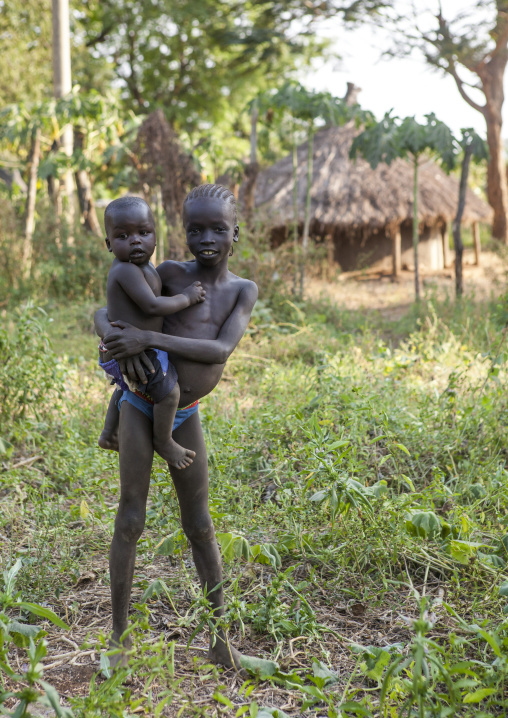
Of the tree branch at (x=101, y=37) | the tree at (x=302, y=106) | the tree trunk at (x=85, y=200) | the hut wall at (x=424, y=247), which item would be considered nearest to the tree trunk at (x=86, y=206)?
the tree trunk at (x=85, y=200)

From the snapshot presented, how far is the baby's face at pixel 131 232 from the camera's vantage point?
1666 mm

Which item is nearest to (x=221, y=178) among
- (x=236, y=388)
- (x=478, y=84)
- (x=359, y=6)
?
(x=359, y=6)

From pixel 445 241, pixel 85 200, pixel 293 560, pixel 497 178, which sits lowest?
pixel 293 560

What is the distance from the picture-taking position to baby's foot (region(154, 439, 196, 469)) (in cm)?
177

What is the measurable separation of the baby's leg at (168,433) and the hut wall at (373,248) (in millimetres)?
10298

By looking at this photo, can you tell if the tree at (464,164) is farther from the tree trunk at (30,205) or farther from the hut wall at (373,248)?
the tree trunk at (30,205)

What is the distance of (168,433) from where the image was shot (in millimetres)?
1749

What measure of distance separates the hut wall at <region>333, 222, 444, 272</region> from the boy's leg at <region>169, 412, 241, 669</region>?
10187mm

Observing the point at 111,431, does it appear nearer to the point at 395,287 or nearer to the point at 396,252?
the point at 395,287

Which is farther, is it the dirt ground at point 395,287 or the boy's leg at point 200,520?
the dirt ground at point 395,287

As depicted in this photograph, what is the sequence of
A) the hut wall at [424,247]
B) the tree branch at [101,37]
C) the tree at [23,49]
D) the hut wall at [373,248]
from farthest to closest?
the tree branch at [101,37] < the tree at [23,49] < the hut wall at [424,247] < the hut wall at [373,248]

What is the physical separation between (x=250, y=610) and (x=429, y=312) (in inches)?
203

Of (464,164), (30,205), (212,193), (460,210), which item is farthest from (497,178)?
(212,193)

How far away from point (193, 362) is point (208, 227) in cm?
39
